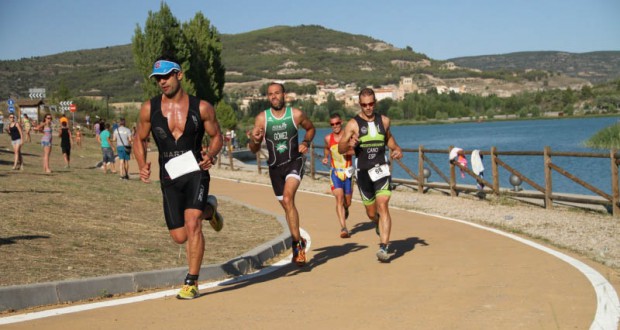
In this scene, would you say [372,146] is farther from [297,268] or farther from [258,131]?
[297,268]

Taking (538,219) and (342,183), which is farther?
(538,219)

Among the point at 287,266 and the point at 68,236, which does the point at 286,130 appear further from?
the point at 68,236

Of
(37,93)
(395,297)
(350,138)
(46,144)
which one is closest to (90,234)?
(350,138)

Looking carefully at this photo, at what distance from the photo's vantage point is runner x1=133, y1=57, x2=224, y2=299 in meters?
7.91

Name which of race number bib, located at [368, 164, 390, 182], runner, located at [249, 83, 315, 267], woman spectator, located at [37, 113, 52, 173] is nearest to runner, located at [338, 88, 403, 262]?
race number bib, located at [368, 164, 390, 182]

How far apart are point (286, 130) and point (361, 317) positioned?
373 centimetres

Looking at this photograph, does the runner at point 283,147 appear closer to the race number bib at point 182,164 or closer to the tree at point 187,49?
the race number bib at point 182,164

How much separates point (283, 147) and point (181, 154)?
90.7 inches

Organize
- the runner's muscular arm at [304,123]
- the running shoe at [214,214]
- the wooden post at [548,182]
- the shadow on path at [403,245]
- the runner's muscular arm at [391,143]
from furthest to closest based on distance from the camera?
the wooden post at [548,182] < the shadow on path at [403,245] < the runner's muscular arm at [391,143] < the runner's muscular arm at [304,123] < the running shoe at [214,214]

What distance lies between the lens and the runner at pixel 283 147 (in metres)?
9.99

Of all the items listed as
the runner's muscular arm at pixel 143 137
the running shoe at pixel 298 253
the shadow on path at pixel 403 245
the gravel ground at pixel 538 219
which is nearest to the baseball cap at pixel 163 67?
the runner's muscular arm at pixel 143 137

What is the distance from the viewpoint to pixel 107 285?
314 inches

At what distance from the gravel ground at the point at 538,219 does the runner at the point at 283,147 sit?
3.68 m

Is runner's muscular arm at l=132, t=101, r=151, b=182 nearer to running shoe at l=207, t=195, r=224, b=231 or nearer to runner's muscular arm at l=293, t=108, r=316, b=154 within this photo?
running shoe at l=207, t=195, r=224, b=231
